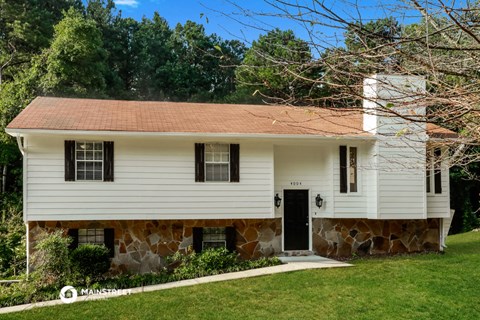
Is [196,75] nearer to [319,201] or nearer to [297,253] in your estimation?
[319,201]

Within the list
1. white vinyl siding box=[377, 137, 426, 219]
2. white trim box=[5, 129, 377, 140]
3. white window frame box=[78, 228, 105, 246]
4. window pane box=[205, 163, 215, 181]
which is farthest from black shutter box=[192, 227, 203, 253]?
white vinyl siding box=[377, 137, 426, 219]

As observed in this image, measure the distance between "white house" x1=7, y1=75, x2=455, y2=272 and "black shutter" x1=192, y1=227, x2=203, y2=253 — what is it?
29mm

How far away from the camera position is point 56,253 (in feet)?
33.2

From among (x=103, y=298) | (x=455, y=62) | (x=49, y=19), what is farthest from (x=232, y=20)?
(x=49, y=19)

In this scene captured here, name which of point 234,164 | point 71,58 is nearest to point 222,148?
point 234,164

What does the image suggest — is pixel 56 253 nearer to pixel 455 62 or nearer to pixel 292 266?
pixel 292 266

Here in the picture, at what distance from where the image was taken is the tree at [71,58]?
19.5 m

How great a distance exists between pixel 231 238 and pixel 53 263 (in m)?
4.95

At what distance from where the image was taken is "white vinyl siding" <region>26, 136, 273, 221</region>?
442 inches

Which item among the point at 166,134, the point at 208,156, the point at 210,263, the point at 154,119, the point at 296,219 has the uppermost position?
the point at 154,119

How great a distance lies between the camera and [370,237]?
13727mm

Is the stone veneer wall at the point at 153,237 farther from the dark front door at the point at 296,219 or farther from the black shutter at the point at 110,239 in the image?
the dark front door at the point at 296,219

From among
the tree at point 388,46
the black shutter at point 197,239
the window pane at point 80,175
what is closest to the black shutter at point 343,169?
the black shutter at point 197,239

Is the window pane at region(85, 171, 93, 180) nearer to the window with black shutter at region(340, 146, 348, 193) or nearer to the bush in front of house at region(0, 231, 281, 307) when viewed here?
the bush in front of house at region(0, 231, 281, 307)
